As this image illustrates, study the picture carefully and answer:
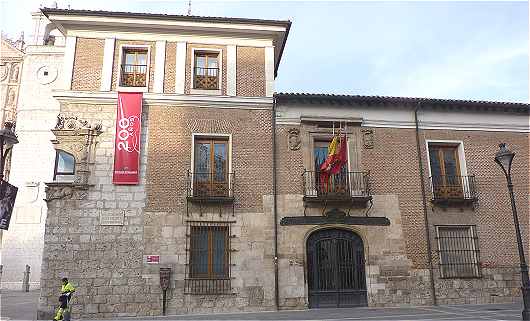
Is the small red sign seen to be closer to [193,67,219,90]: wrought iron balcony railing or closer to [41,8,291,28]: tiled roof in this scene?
[193,67,219,90]: wrought iron balcony railing

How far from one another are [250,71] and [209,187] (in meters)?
4.69

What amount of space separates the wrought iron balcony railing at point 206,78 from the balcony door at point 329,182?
4.40 m

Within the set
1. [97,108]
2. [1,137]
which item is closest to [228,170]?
[97,108]

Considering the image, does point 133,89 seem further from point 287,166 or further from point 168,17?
point 287,166

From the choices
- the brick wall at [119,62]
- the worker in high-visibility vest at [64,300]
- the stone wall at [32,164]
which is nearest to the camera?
the worker in high-visibility vest at [64,300]

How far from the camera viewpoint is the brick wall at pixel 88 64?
1572 centimetres

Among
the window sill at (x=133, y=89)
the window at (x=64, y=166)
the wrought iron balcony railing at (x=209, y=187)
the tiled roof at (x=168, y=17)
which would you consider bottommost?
the wrought iron balcony railing at (x=209, y=187)

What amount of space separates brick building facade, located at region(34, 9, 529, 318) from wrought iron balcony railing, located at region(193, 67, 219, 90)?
0.06 metres

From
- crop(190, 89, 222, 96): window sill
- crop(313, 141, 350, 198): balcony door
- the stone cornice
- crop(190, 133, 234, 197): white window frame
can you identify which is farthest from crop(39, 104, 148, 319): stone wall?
crop(313, 141, 350, 198): balcony door

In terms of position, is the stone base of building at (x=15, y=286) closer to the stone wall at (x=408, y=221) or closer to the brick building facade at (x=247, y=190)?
the brick building facade at (x=247, y=190)

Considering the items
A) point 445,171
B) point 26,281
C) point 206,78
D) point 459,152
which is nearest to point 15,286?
point 26,281

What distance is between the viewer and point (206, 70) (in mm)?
16641

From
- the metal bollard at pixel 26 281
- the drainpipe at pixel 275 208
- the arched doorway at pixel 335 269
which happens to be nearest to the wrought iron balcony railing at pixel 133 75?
the drainpipe at pixel 275 208

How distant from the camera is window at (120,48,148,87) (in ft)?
52.7
